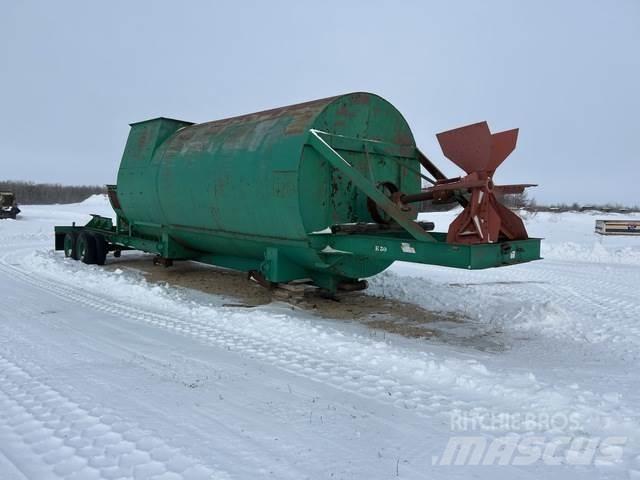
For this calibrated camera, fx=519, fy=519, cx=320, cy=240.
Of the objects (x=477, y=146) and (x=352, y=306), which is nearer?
(x=477, y=146)

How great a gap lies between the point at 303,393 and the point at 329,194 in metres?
3.57

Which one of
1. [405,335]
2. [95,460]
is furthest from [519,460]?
[405,335]

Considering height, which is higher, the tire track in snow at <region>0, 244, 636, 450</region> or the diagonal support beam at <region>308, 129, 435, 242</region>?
the diagonal support beam at <region>308, 129, 435, 242</region>

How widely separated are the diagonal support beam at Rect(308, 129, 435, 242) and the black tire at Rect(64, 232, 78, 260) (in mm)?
8879

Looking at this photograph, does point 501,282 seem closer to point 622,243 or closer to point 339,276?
point 339,276

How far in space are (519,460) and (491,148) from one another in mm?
3476

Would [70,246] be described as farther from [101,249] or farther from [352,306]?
[352,306]

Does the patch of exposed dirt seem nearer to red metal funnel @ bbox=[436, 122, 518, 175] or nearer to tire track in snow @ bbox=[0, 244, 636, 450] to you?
tire track in snow @ bbox=[0, 244, 636, 450]

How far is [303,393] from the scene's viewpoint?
4.47 m

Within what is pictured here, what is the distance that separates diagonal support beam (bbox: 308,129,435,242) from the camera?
628 centimetres

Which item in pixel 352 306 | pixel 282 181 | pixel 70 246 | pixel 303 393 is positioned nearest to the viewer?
pixel 303 393

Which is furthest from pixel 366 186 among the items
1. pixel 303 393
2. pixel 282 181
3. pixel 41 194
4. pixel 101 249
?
pixel 41 194

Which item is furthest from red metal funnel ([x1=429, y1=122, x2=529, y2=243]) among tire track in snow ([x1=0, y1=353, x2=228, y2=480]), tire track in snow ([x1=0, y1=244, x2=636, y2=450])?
tire track in snow ([x1=0, y1=353, x2=228, y2=480])

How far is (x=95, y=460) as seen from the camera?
3.25m
